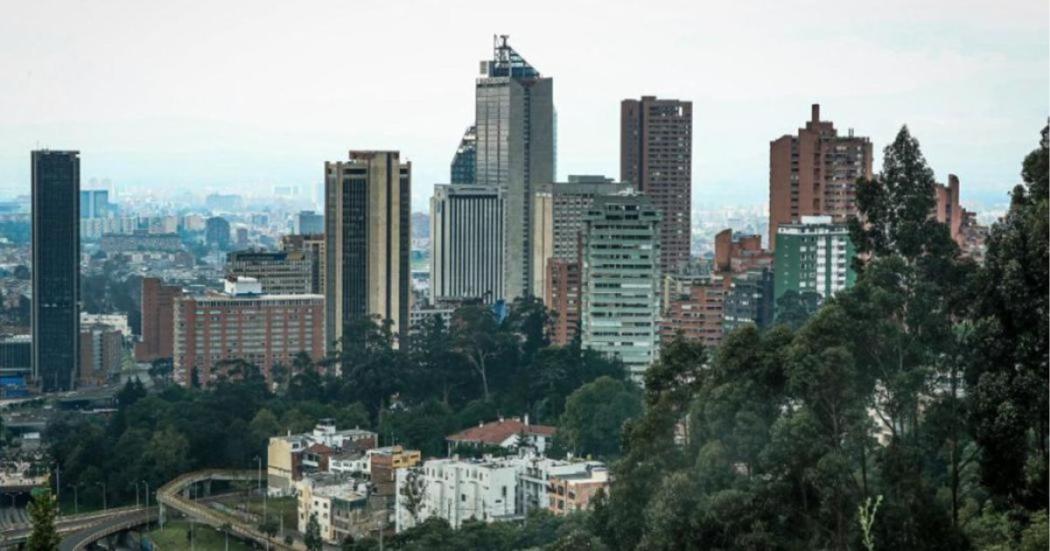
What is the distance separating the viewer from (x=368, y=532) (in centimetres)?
1266

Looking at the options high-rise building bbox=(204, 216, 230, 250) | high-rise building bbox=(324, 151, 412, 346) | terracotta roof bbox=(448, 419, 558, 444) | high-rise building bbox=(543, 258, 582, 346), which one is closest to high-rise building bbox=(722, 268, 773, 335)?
high-rise building bbox=(543, 258, 582, 346)

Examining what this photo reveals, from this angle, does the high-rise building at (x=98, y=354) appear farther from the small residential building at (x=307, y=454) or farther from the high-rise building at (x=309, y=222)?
the high-rise building at (x=309, y=222)

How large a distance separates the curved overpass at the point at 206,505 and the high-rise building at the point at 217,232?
32.5 metres

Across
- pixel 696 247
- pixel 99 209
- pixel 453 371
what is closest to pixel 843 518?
pixel 453 371

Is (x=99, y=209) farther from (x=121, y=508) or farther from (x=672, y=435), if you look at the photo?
(x=672, y=435)

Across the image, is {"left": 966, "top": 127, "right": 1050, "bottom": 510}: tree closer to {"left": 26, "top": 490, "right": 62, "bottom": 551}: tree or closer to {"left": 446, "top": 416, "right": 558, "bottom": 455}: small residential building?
{"left": 26, "top": 490, "right": 62, "bottom": 551}: tree

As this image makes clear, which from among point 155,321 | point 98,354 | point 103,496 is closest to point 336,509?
point 103,496

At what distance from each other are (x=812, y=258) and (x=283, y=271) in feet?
32.6

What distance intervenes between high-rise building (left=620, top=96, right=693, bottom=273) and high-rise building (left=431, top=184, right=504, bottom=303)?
8.21 ft

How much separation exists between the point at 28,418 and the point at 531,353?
5.97 m

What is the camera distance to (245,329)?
75.8ft

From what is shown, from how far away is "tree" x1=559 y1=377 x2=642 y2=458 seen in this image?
14.3 metres

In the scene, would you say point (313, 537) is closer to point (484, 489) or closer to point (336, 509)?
point (336, 509)

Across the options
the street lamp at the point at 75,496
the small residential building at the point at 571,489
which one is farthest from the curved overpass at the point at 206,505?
the small residential building at the point at 571,489
